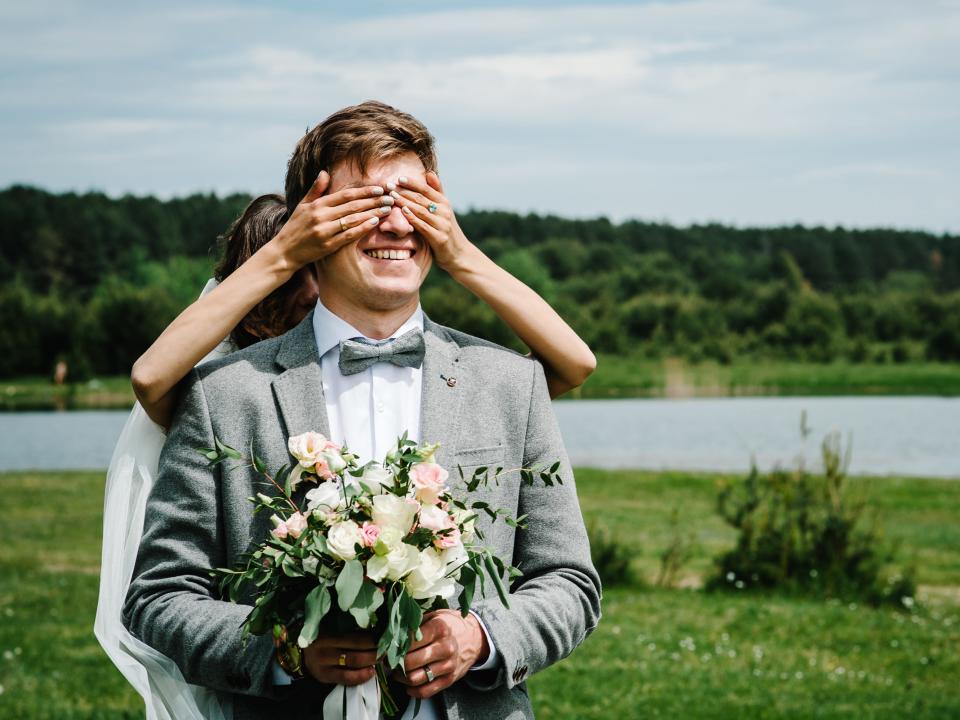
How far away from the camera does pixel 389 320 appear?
3.09m

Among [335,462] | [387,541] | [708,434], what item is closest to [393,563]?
[387,541]

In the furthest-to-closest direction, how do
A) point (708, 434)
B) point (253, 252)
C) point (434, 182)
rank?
1. point (708, 434)
2. point (253, 252)
3. point (434, 182)

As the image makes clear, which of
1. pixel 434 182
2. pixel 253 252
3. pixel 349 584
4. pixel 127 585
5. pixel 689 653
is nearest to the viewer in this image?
pixel 349 584

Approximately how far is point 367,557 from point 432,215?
3.09ft

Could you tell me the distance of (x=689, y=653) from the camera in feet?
31.0

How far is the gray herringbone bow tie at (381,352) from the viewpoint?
3025mm

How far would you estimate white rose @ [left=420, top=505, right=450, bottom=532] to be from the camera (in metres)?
2.45

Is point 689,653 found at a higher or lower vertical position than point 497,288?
lower

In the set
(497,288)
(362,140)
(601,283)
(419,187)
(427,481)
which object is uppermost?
(601,283)

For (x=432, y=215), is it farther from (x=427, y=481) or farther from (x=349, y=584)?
(x=349, y=584)

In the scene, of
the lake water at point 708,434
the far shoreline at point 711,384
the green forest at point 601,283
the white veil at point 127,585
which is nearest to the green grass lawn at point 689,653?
the white veil at point 127,585

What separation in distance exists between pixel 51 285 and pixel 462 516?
302 ft

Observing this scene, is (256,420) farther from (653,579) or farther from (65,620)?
(653,579)

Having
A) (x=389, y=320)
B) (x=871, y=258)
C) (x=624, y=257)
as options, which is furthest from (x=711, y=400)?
(x=871, y=258)
